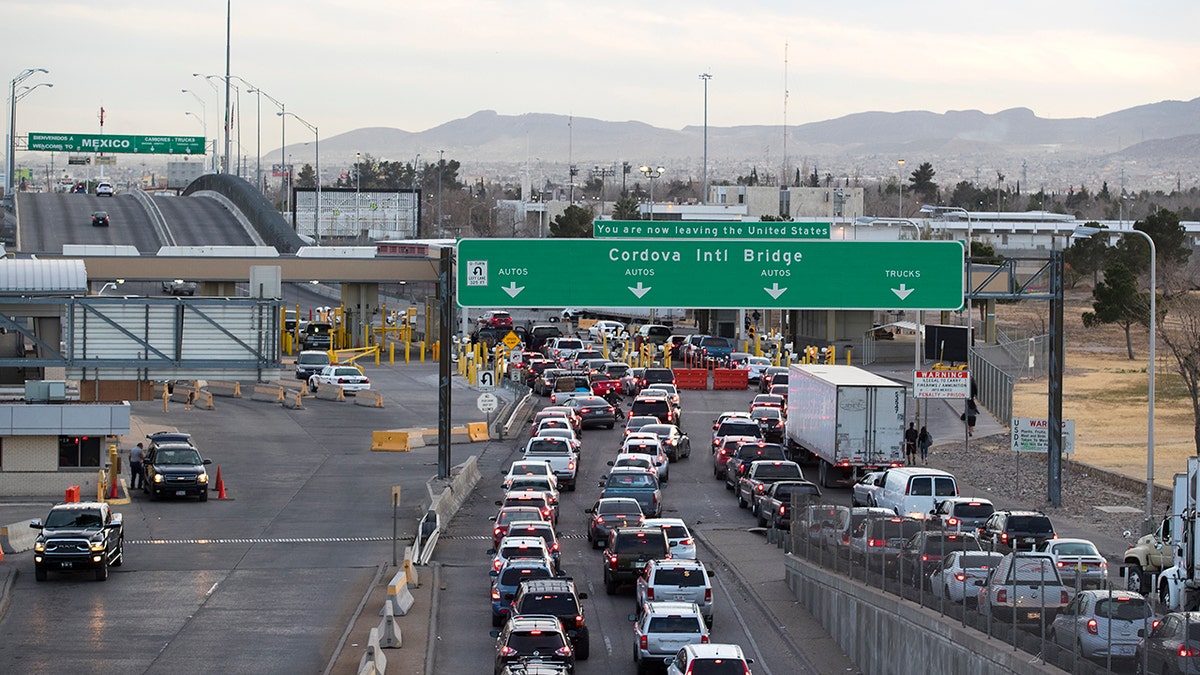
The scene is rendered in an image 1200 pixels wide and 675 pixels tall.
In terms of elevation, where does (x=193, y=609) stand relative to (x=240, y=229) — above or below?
below

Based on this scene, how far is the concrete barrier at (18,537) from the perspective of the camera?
33.7 m

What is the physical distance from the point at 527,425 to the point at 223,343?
30383 mm

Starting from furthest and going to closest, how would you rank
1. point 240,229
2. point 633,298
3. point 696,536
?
point 240,229 → point 633,298 → point 696,536

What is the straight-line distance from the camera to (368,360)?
267ft

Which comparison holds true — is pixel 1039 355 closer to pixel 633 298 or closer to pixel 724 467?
pixel 724 467

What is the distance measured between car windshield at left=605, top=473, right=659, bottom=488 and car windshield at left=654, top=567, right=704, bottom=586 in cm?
1150

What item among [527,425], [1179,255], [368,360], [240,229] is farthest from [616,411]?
[240,229]

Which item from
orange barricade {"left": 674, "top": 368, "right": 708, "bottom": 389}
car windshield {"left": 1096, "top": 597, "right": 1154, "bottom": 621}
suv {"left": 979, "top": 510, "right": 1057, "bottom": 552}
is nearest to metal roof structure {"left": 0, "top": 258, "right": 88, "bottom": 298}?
suv {"left": 979, "top": 510, "right": 1057, "bottom": 552}

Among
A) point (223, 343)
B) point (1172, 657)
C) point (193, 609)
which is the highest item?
point (223, 343)

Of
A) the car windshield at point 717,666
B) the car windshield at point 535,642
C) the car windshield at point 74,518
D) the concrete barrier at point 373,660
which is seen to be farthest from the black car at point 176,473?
the car windshield at point 717,666

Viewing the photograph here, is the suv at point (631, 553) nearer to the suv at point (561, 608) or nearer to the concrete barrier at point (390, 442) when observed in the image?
the suv at point (561, 608)

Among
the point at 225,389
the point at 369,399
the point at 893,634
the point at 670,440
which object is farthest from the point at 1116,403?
the point at 893,634

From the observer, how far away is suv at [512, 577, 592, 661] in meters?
23.6

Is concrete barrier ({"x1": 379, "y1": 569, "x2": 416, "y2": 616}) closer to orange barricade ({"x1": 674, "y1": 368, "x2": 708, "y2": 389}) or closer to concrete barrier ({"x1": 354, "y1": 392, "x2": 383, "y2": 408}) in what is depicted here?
concrete barrier ({"x1": 354, "y1": 392, "x2": 383, "y2": 408})
